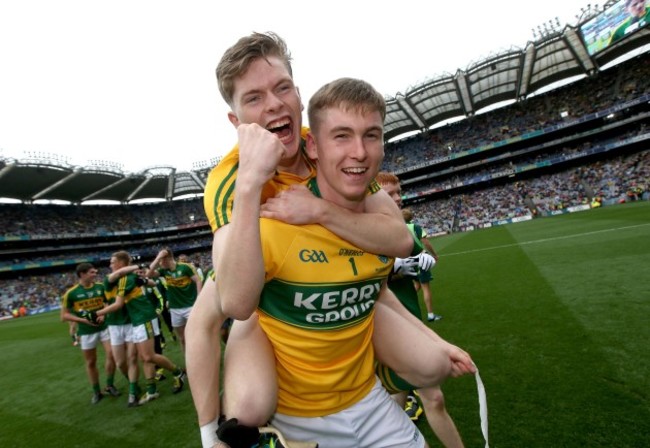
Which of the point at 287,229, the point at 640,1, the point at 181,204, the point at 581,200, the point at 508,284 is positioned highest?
the point at 640,1

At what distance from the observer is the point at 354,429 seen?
5.50 ft

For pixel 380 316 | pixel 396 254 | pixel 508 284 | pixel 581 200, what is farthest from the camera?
pixel 581 200

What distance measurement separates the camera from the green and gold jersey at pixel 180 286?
816 cm

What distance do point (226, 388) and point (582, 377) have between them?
4237 mm

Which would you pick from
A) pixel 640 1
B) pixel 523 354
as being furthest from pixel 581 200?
pixel 523 354

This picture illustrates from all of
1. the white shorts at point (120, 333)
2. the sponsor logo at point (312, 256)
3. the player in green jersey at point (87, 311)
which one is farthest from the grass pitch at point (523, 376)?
the sponsor logo at point (312, 256)

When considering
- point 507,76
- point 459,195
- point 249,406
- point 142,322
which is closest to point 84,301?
point 142,322

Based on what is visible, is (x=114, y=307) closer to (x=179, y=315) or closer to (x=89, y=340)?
(x=89, y=340)

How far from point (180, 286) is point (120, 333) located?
158 cm

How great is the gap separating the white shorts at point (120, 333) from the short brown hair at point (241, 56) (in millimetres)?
6458

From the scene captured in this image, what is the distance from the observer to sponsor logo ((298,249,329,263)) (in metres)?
1.57

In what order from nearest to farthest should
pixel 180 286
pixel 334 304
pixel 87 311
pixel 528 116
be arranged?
pixel 334 304 → pixel 87 311 → pixel 180 286 → pixel 528 116

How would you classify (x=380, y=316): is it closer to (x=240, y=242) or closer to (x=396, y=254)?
(x=396, y=254)

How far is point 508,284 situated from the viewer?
941 centimetres
